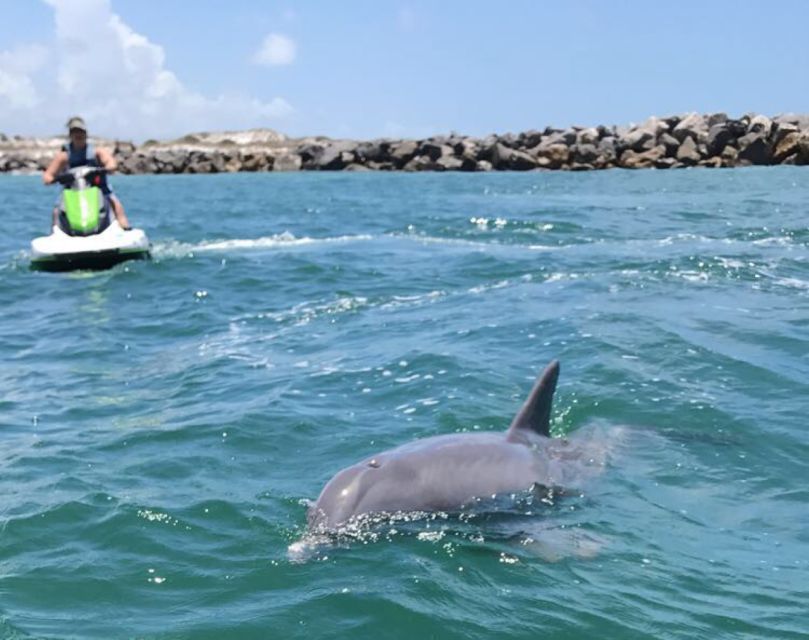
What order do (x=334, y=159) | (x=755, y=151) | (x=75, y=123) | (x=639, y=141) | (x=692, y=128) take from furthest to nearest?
(x=334, y=159) → (x=639, y=141) → (x=692, y=128) → (x=755, y=151) → (x=75, y=123)

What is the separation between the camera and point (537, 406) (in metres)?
6.34

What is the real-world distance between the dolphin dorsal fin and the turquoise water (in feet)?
1.86

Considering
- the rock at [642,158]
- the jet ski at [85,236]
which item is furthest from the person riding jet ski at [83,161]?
the rock at [642,158]

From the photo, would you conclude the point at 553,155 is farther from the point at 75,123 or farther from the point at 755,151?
the point at 75,123

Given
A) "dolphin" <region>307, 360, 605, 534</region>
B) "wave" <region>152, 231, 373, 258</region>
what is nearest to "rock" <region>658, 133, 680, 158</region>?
"wave" <region>152, 231, 373, 258</region>

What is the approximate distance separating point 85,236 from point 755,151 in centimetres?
4208

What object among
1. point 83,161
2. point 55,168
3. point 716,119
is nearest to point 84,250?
point 55,168

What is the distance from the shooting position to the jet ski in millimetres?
16672

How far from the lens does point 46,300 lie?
1452 centimetres

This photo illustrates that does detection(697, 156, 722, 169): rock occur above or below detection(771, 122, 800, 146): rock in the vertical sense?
below

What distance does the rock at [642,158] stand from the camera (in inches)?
2140

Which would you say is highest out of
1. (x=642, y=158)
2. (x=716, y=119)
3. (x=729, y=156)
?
(x=716, y=119)

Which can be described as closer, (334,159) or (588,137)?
Answer: (588,137)

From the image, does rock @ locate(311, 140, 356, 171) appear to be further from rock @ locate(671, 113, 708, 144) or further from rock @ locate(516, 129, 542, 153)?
rock @ locate(671, 113, 708, 144)
